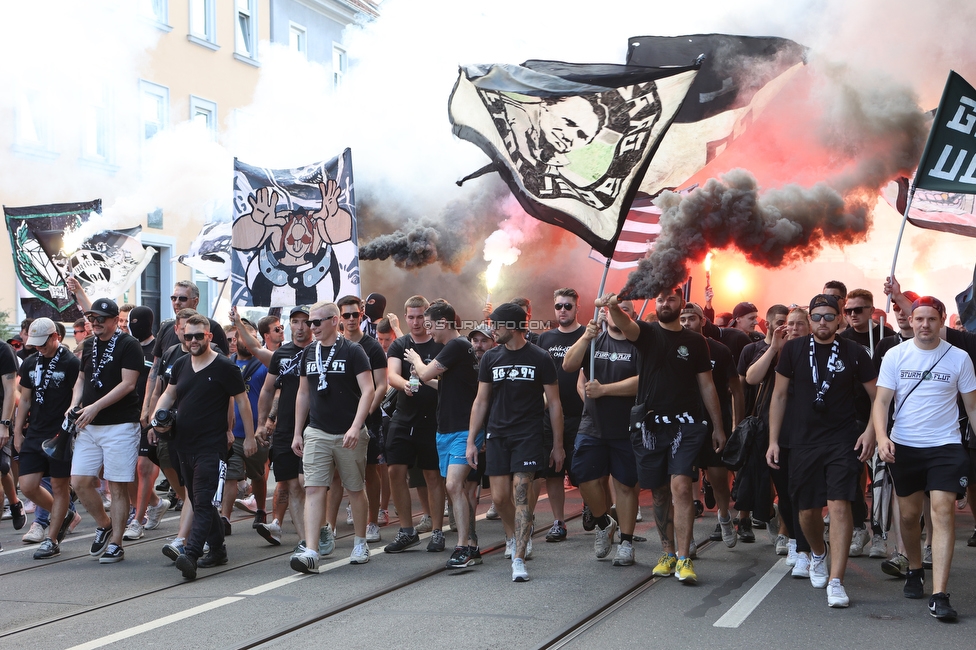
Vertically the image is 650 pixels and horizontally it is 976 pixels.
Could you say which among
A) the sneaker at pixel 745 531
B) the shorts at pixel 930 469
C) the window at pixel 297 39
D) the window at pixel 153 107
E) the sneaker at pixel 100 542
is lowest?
the sneaker at pixel 745 531

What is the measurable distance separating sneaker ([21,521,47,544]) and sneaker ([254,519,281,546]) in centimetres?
193

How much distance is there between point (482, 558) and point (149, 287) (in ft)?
61.8

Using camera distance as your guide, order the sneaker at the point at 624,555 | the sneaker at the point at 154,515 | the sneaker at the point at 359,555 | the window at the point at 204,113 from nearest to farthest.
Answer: the sneaker at the point at 624,555 → the sneaker at the point at 359,555 → the sneaker at the point at 154,515 → the window at the point at 204,113

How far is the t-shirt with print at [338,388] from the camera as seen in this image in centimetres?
732

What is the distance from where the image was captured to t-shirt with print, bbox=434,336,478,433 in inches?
298

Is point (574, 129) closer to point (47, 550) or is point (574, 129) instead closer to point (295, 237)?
point (295, 237)

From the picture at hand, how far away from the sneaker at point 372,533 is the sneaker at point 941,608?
4.41 meters

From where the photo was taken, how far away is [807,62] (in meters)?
20.9

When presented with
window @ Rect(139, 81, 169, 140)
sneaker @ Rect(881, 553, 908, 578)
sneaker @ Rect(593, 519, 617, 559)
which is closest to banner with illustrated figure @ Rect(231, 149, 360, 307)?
sneaker @ Rect(593, 519, 617, 559)

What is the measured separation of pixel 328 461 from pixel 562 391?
6.88 ft

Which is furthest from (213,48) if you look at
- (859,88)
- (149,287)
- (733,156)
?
(859,88)

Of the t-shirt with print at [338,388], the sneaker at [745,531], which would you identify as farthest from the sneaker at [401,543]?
the sneaker at [745,531]

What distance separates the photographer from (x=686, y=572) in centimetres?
624

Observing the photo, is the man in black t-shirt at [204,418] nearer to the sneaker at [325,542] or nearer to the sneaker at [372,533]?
the sneaker at [325,542]
